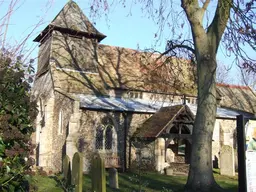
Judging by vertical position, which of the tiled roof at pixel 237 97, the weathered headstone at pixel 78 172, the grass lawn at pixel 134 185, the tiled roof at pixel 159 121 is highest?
the tiled roof at pixel 237 97

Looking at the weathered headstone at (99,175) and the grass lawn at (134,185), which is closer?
the weathered headstone at (99,175)

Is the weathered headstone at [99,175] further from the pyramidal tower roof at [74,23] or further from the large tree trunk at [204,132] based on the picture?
the pyramidal tower roof at [74,23]

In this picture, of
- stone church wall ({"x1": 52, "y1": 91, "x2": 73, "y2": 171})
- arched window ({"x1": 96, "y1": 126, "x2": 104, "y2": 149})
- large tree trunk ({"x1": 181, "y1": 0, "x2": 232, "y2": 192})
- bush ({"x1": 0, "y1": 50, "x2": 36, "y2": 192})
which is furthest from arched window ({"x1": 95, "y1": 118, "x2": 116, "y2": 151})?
bush ({"x1": 0, "y1": 50, "x2": 36, "y2": 192})

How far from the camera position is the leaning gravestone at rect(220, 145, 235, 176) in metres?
18.1

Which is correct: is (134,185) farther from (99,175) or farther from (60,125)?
(60,125)

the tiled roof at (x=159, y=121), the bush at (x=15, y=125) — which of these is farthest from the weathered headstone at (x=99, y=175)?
the tiled roof at (x=159, y=121)

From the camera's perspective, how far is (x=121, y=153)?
19.9 metres

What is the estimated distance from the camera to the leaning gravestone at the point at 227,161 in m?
18.1

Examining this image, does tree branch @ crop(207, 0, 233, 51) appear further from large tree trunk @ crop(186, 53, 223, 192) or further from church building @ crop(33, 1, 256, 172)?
church building @ crop(33, 1, 256, 172)

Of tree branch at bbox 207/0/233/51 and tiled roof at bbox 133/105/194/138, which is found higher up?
tree branch at bbox 207/0/233/51

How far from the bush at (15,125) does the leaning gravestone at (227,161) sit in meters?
15.6

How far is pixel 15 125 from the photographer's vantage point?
395cm

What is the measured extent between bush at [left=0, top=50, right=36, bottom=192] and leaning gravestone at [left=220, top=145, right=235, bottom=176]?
15601mm

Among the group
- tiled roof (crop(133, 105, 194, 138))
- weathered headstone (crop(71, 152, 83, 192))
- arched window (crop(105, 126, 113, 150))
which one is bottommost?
weathered headstone (crop(71, 152, 83, 192))
